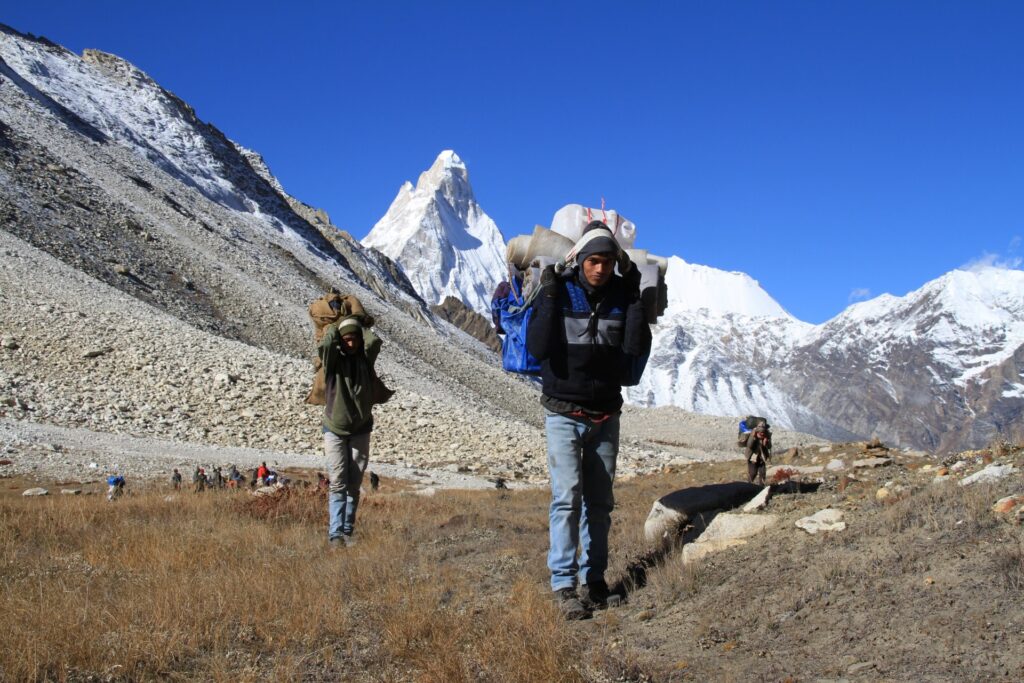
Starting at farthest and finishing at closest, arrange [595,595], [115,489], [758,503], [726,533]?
[115,489]
[758,503]
[726,533]
[595,595]

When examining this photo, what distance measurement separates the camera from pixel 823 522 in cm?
504

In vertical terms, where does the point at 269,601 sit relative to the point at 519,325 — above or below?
below

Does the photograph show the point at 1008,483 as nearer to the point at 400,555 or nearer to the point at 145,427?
the point at 400,555

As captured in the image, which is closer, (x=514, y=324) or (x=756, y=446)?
(x=514, y=324)

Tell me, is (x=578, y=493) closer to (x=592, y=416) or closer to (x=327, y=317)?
(x=592, y=416)

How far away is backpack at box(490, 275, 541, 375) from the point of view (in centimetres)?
500

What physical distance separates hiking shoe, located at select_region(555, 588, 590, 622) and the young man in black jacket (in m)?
0.01

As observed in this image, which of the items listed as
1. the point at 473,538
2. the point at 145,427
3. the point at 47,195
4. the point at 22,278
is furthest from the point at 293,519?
the point at 47,195

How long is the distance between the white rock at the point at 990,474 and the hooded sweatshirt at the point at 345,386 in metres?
4.85

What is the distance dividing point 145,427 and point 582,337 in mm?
19918

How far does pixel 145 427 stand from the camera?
2155cm

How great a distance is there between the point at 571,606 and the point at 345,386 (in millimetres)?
3519

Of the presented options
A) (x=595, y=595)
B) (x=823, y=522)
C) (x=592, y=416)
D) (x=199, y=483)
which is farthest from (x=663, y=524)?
(x=199, y=483)

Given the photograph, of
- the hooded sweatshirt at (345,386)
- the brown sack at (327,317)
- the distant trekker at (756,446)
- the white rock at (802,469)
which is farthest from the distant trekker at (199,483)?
the distant trekker at (756,446)
